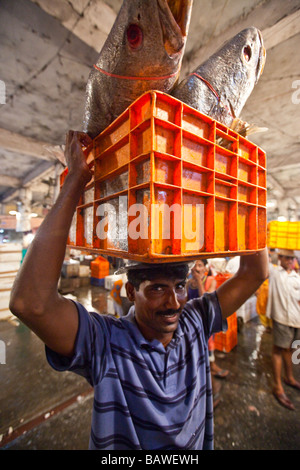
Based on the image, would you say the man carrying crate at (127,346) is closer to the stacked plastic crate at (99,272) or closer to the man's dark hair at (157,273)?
the man's dark hair at (157,273)

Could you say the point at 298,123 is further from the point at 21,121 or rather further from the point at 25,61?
the point at 21,121

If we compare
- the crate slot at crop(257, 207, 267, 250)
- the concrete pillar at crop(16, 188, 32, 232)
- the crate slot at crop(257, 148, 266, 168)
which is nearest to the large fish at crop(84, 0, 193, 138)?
the crate slot at crop(257, 148, 266, 168)

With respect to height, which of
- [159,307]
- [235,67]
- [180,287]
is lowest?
[159,307]

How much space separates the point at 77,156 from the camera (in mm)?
1161

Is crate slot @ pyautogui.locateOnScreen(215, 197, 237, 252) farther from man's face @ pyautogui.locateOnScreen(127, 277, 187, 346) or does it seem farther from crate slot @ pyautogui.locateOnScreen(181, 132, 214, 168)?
man's face @ pyautogui.locateOnScreen(127, 277, 187, 346)

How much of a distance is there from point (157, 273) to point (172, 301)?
0.21 m

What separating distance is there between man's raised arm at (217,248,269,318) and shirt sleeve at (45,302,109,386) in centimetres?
111

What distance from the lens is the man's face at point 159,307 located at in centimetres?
129

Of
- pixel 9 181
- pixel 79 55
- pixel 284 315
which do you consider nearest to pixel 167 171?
pixel 79 55

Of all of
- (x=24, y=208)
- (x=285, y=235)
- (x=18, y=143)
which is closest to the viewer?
(x=285, y=235)

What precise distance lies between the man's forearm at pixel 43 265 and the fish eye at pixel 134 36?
2.94ft

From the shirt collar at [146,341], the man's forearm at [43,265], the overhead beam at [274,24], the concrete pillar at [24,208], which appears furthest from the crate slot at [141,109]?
the concrete pillar at [24,208]

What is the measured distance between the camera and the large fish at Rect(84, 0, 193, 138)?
91 centimetres

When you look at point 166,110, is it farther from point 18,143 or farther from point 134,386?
point 18,143
